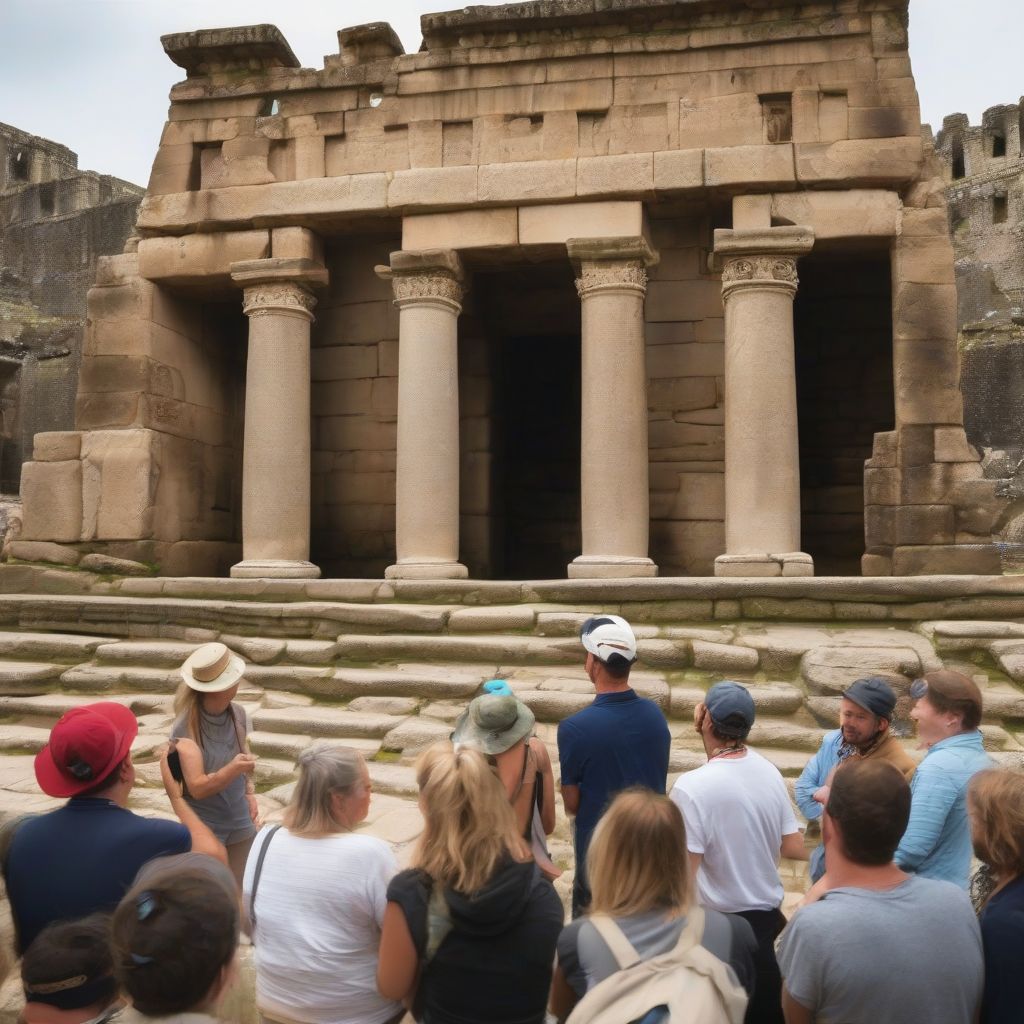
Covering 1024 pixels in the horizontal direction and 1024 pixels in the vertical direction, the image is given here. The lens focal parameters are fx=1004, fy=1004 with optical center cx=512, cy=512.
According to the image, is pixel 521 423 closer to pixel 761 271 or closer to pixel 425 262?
pixel 425 262

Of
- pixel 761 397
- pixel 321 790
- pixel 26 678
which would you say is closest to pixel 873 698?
pixel 321 790

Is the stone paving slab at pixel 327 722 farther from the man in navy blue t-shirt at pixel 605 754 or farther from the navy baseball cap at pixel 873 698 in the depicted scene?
the navy baseball cap at pixel 873 698

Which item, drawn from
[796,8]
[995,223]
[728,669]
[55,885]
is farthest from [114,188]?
[55,885]

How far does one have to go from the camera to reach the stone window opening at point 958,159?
5278cm

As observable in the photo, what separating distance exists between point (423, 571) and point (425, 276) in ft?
10.5

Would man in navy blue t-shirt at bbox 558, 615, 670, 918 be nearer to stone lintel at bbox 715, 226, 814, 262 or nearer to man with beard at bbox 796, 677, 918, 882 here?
man with beard at bbox 796, 677, 918, 882

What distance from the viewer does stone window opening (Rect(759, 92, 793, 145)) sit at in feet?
34.5

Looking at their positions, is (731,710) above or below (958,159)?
below

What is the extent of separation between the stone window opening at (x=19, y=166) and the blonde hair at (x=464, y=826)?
186ft

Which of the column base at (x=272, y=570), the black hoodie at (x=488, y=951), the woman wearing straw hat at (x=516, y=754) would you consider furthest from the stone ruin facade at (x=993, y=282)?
the black hoodie at (x=488, y=951)

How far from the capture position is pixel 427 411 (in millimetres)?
10633

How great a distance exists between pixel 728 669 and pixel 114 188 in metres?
45.9

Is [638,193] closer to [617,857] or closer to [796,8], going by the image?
[796,8]

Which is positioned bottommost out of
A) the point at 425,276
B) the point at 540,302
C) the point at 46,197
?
the point at 425,276
